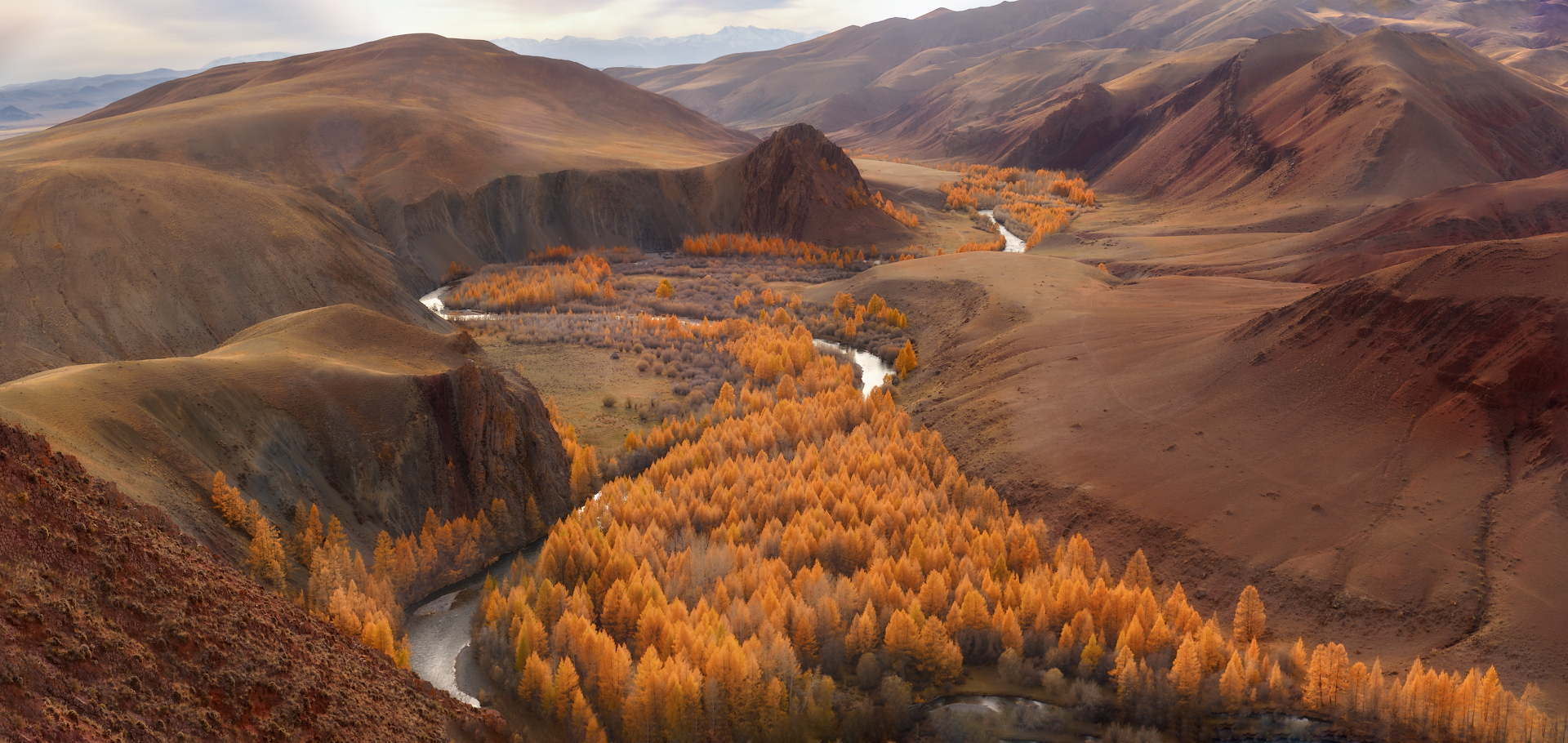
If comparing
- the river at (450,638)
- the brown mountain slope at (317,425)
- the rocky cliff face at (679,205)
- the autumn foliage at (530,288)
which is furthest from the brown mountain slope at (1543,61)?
the river at (450,638)

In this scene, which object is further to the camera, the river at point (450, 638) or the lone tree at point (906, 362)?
the lone tree at point (906, 362)

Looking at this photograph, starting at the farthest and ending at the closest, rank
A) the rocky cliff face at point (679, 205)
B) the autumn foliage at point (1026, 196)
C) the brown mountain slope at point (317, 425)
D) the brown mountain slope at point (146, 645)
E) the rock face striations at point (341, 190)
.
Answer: the autumn foliage at point (1026, 196) < the rocky cliff face at point (679, 205) < the rock face striations at point (341, 190) < the brown mountain slope at point (317, 425) < the brown mountain slope at point (146, 645)

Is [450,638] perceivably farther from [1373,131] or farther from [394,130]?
[1373,131]

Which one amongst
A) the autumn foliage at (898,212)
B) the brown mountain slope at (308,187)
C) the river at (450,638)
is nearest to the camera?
the river at (450,638)

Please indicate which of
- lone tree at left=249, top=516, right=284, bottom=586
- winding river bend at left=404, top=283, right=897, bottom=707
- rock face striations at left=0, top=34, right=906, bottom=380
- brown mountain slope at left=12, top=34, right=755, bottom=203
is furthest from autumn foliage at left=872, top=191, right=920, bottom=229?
lone tree at left=249, top=516, right=284, bottom=586

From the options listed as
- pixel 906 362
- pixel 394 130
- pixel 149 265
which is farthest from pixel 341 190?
pixel 906 362

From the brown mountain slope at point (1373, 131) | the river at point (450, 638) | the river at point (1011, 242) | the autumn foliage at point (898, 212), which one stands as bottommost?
the river at point (450, 638)

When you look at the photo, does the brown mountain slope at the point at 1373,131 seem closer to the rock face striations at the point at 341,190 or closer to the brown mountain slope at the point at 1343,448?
the rock face striations at the point at 341,190
